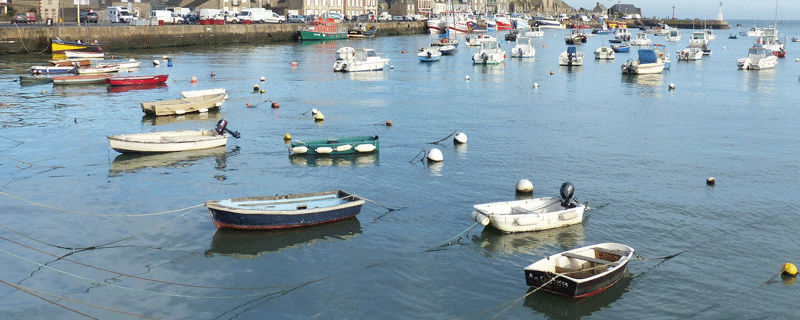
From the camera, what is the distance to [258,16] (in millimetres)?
113812

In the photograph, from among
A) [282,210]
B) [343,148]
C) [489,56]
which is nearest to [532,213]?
[282,210]

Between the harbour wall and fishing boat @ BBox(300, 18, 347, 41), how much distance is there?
1950 mm

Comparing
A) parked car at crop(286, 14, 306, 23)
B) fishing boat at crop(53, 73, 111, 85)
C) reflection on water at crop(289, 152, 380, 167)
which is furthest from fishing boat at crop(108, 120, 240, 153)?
parked car at crop(286, 14, 306, 23)

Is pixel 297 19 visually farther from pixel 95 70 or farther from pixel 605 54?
pixel 95 70

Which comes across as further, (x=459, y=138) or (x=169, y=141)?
(x=459, y=138)

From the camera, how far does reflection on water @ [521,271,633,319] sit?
15.9 metres

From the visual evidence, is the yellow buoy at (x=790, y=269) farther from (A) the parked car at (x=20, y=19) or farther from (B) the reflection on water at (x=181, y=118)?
(A) the parked car at (x=20, y=19)

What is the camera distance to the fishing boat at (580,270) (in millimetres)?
16172

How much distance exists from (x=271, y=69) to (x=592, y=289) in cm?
5456

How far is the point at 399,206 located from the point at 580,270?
8.21 meters

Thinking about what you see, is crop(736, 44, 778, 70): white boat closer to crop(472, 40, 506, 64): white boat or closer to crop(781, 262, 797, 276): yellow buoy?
crop(472, 40, 506, 64): white boat

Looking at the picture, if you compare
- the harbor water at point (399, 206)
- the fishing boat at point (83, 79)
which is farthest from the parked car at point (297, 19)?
the harbor water at point (399, 206)

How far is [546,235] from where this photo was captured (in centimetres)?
2059

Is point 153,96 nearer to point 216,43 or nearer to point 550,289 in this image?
point 550,289
